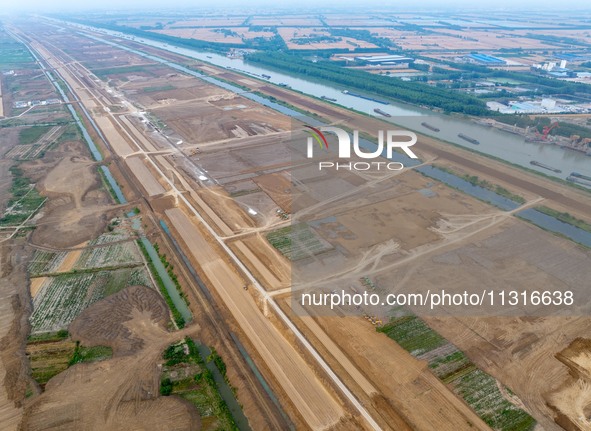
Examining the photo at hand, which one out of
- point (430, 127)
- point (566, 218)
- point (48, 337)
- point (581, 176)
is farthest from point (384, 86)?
point (48, 337)

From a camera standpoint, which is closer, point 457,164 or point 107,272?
point 107,272

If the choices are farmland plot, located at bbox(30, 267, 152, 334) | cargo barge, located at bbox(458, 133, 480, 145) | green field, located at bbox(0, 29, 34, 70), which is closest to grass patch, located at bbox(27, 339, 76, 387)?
farmland plot, located at bbox(30, 267, 152, 334)

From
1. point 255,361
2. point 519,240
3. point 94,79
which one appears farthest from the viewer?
point 94,79

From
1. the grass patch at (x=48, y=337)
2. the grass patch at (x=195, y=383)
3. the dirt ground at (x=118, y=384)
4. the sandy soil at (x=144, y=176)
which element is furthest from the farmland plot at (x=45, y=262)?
the grass patch at (x=195, y=383)

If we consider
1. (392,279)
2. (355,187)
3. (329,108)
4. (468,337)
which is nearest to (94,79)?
(329,108)

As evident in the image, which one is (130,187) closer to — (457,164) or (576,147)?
(457,164)

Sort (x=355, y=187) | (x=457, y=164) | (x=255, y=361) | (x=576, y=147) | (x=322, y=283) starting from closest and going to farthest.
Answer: (x=255, y=361) → (x=322, y=283) → (x=355, y=187) → (x=457, y=164) → (x=576, y=147)

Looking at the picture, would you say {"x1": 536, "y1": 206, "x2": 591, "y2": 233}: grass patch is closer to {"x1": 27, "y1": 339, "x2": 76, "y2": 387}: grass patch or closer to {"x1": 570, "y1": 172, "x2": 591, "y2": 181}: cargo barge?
{"x1": 570, "y1": 172, "x2": 591, "y2": 181}: cargo barge
